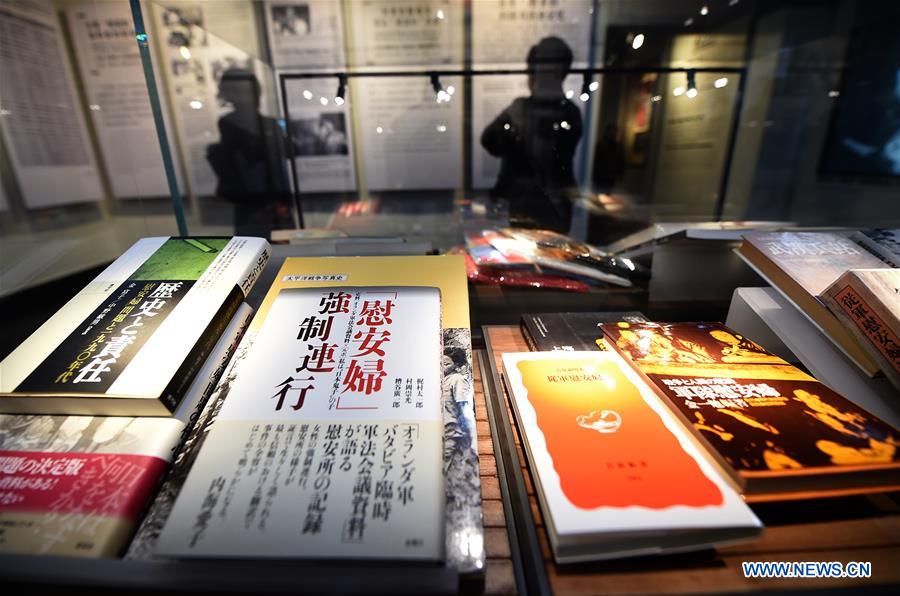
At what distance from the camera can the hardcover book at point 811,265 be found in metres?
0.62

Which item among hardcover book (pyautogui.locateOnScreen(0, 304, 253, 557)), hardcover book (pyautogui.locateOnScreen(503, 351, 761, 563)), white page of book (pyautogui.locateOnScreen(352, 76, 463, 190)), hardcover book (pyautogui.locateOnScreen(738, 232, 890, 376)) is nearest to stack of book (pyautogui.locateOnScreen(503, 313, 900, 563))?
hardcover book (pyautogui.locateOnScreen(503, 351, 761, 563))

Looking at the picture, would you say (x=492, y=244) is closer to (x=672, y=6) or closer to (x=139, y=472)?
(x=139, y=472)

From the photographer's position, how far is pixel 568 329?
789mm

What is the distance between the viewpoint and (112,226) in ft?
6.03

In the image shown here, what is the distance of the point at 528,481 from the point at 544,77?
2123 mm

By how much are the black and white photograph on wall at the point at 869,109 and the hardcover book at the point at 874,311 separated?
198 cm

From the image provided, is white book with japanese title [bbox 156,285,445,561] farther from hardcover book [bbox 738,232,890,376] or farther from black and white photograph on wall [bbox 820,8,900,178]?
black and white photograph on wall [bbox 820,8,900,178]

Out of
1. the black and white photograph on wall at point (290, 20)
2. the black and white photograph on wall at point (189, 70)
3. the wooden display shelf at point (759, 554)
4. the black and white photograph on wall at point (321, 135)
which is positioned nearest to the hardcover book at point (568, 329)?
the wooden display shelf at point (759, 554)

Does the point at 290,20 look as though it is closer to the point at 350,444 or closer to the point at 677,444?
the point at 350,444

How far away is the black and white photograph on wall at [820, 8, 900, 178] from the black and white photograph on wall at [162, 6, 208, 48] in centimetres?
365

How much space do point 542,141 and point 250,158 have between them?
A: 6.05 feet

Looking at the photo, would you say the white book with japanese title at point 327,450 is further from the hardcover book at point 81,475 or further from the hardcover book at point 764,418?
the hardcover book at point 764,418

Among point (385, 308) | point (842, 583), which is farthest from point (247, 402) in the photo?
point (842, 583)

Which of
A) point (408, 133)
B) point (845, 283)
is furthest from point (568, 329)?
point (408, 133)
